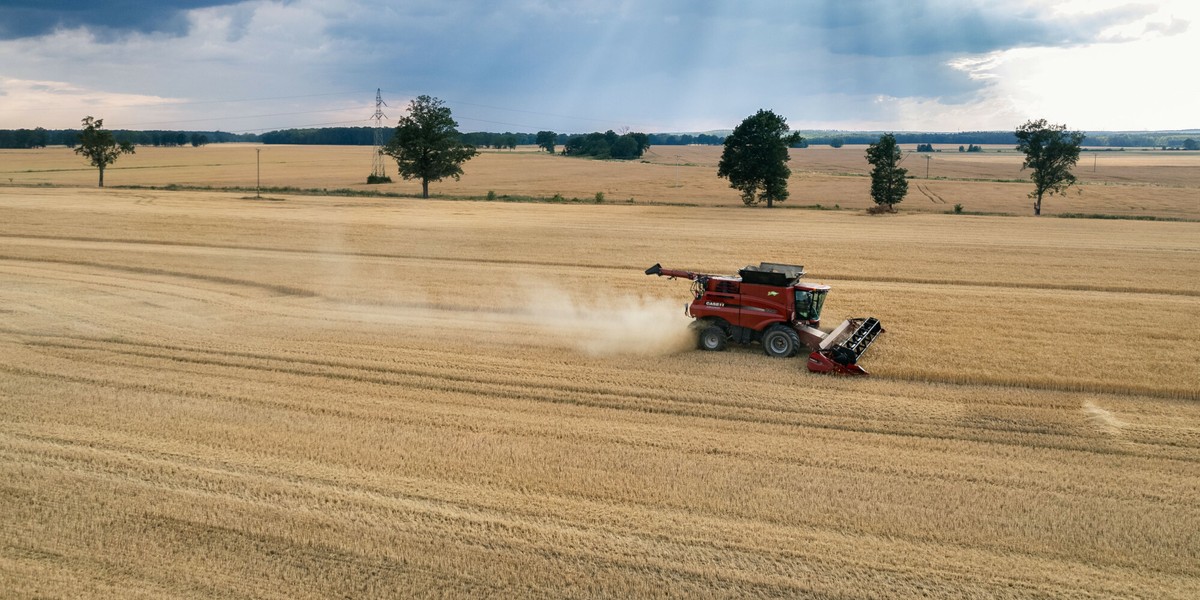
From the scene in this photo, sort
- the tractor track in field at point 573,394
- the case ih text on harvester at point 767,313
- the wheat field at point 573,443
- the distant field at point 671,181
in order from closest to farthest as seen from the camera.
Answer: the wheat field at point 573,443
the tractor track in field at point 573,394
the case ih text on harvester at point 767,313
the distant field at point 671,181

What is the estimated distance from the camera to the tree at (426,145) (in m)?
66.2

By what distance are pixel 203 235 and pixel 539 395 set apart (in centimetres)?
2856

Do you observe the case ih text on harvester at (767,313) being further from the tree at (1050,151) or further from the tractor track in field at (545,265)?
the tree at (1050,151)

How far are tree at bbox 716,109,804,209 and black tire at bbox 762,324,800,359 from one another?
1802 inches

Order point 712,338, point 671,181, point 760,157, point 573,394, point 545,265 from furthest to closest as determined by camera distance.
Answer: point 671,181 → point 760,157 → point 545,265 → point 712,338 → point 573,394

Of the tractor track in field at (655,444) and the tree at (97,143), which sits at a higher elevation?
the tree at (97,143)

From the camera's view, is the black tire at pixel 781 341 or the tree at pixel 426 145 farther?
the tree at pixel 426 145

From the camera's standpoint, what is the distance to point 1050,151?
189 feet

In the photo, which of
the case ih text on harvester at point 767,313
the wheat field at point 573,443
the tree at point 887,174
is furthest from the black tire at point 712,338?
the tree at point 887,174

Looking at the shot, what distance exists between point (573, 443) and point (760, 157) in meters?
52.7

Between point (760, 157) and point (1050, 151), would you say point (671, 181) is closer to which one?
point (760, 157)

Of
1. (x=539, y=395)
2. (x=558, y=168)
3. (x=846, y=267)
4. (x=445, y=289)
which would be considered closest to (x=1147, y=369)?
(x=539, y=395)

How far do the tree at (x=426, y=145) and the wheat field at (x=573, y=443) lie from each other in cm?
3921

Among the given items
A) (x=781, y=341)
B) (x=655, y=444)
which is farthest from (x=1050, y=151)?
(x=655, y=444)
